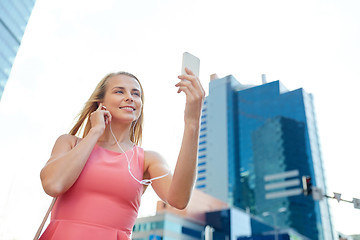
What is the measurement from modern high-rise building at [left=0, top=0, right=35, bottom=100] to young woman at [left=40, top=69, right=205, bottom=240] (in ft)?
216

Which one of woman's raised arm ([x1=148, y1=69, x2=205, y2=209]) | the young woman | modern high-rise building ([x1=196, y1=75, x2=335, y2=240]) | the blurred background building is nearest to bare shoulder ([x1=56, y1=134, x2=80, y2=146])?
the young woman

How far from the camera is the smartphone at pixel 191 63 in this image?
5.06 feet

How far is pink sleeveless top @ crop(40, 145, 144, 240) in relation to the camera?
1.39 metres

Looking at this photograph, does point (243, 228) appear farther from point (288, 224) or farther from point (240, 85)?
point (240, 85)

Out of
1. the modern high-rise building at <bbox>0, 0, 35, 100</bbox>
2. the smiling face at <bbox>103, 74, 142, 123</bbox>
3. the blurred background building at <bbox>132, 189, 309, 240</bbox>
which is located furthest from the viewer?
Answer: the blurred background building at <bbox>132, 189, 309, 240</bbox>

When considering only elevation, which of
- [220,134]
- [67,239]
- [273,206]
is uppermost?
[220,134]

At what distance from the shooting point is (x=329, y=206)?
95.4 meters

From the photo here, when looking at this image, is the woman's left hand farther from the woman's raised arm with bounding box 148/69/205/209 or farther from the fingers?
the fingers

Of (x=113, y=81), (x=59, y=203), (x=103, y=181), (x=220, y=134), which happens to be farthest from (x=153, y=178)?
(x=220, y=134)

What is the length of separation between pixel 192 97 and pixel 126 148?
2.05 ft

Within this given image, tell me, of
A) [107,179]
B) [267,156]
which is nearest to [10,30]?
[107,179]

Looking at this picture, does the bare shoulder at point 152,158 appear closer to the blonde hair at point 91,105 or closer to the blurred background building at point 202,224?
the blonde hair at point 91,105

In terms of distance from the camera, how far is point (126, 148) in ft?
6.03

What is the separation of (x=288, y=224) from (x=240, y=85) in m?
51.9
